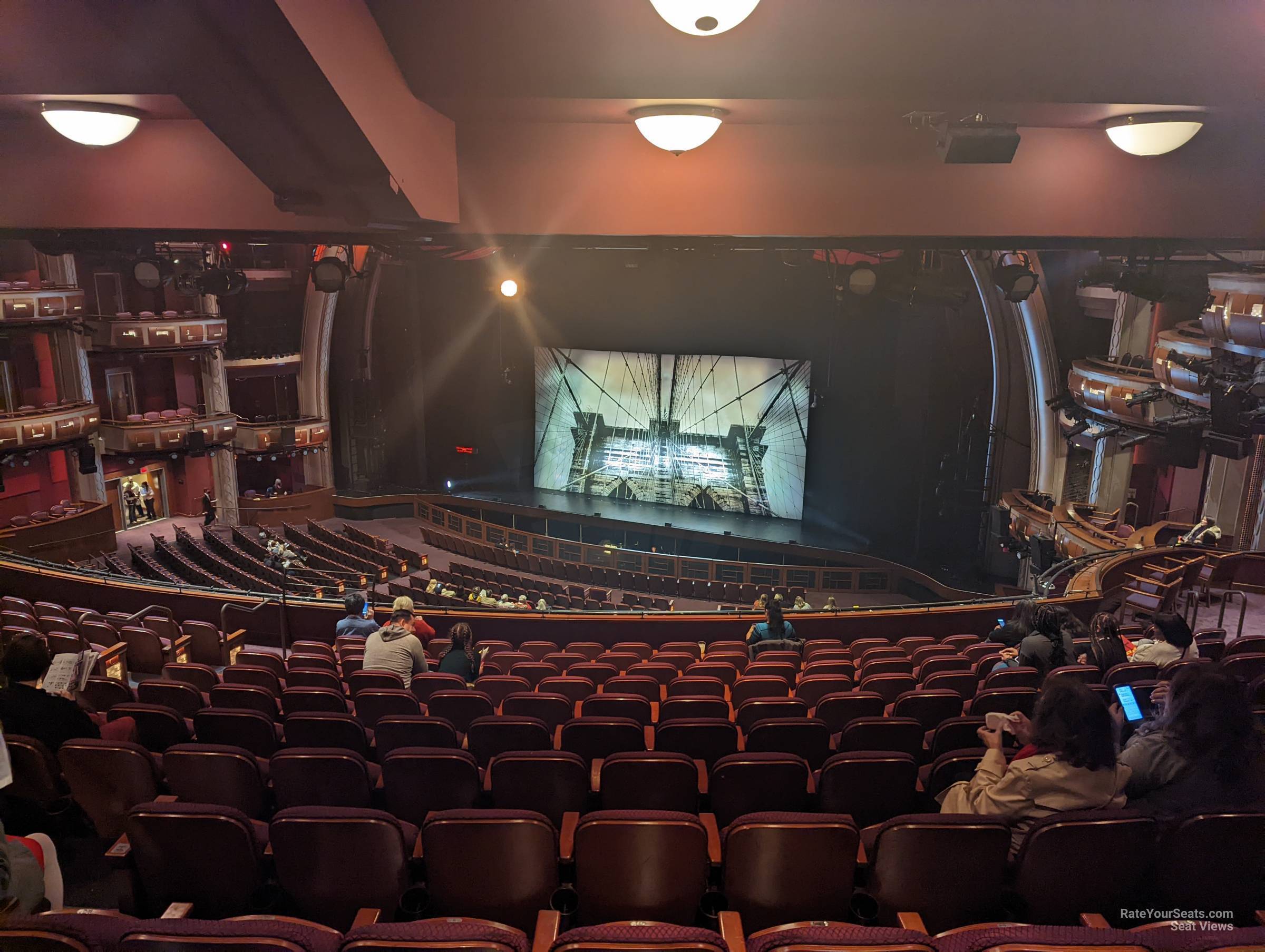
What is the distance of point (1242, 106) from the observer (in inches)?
153

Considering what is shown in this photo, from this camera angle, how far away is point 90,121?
165 inches

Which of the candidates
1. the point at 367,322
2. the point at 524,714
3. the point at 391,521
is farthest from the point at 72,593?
the point at 367,322

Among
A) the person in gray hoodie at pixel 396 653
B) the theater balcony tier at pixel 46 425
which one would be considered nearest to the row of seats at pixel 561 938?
the person in gray hoodie at pixel 396 653

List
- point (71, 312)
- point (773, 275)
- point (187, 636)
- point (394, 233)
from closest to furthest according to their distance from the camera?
1. point (394, 233)
2. point (187, 636)
3. point (71, 312)
4. point (773, 275)

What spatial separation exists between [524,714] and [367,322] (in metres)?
19.2

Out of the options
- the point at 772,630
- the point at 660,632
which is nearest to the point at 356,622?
the point at 660,632

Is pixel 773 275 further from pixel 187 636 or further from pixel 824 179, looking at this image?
pixel 187 636

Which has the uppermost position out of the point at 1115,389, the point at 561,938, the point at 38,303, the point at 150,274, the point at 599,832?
the point at 38,303

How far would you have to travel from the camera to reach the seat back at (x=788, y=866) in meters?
2.25

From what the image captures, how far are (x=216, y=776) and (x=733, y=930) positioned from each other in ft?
6.43

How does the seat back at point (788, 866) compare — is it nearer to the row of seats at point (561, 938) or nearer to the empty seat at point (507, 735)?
the row of seats at point (561, 938)

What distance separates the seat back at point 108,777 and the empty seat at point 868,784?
2509 millimetres

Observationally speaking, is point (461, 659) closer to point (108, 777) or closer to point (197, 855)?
point (108, 777)

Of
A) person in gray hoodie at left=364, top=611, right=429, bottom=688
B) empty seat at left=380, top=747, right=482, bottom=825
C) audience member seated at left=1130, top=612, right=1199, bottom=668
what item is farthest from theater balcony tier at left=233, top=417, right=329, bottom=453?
audience member seated at left=1130, top=612, right=1199, bottom=668
